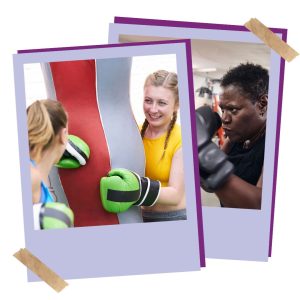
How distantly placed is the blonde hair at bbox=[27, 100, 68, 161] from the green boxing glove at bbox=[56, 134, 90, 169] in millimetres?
63

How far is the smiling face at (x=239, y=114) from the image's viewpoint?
2.78m

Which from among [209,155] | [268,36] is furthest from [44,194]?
[268,36]

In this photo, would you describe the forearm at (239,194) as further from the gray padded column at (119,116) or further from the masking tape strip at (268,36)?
the masking tape strip at (268,36)

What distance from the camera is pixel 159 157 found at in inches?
101

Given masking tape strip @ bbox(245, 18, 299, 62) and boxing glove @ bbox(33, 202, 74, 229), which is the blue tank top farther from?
masking tape strip @ bbox(245, 18, 299, 62)

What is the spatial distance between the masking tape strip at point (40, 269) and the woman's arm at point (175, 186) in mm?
452

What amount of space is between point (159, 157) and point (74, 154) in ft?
1.02

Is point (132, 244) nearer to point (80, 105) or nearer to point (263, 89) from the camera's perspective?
point (80, 105)

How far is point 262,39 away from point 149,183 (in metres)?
0.72

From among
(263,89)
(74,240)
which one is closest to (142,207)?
(74,240)

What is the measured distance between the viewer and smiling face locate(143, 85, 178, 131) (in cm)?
254

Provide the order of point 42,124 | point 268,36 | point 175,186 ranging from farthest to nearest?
point 268,36, point 175,186, point 42,124

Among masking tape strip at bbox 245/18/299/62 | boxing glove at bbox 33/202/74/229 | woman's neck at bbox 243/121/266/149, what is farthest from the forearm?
boxing glove at bbox 33/202/74/229

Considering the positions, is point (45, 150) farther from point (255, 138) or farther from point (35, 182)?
point (255, 138)
